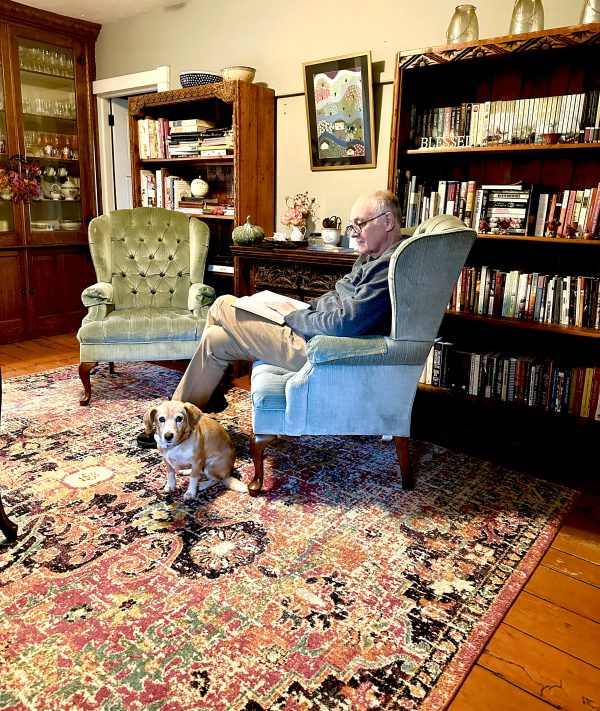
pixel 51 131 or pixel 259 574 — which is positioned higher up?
pixel 51 131

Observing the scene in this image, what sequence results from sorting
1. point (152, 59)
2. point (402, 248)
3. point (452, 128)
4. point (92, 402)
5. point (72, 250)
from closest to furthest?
point (402, 248)
point (452, 128)
point (92, 402)
point (152, 59)
point (72, 250)

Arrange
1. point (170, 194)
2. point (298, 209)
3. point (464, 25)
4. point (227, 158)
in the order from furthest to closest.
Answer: point (170, 194), point (227, 158), point (298, 209), point (464, 25)

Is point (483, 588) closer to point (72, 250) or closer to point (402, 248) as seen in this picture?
point (402, 248)

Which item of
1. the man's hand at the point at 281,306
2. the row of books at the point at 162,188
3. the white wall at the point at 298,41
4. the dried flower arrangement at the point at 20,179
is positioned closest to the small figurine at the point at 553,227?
the white wall at the point at 298,41

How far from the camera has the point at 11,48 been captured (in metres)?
4.19

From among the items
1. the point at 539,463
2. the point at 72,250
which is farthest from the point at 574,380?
the point at 72,250

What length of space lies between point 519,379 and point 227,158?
7.50 feet

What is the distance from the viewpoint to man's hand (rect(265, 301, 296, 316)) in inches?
95.9

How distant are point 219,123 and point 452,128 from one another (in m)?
1.90

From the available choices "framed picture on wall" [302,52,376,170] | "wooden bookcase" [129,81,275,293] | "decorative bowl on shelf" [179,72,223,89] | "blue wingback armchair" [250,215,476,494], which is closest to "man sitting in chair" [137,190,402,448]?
"blue wingback armchair" [250,215,476,494]

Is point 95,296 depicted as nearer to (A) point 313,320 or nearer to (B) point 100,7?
(A) point 313,320

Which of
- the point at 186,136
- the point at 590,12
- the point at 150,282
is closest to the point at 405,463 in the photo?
the point at 590,12

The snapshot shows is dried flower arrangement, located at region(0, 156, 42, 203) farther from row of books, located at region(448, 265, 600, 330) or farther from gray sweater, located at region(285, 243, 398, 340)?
row of books, located at region(448, 265, 600, 330)

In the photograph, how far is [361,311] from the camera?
2100mm
